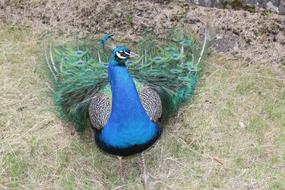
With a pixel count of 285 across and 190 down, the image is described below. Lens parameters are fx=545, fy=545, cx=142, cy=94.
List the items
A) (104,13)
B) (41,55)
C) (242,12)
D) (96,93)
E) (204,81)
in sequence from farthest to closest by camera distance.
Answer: (104,13) < (242,12) < (204,81) < (41,55) < (96,93)

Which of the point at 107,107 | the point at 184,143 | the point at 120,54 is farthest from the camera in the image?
the point at 184,143

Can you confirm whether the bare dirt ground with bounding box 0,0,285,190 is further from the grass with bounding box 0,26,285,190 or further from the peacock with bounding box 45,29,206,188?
the peacock with bounding box 45,29,206,188

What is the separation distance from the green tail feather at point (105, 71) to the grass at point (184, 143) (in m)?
0.26

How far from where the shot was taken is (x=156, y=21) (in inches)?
170

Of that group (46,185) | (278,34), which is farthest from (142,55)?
(278,34)

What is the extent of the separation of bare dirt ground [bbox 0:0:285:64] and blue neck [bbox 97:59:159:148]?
4.66ft

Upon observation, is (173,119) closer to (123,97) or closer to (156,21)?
(123,97)

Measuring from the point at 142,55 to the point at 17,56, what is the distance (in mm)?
1404

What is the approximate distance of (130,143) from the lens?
2713mm

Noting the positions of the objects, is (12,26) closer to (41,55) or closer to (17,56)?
(17,56)

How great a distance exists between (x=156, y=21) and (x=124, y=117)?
1800mm

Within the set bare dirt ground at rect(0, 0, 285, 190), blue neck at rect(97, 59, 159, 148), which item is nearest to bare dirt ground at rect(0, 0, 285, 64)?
bare dirt ground at rect(0, 0, 285, 190)

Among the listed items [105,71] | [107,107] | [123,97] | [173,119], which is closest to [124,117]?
[123,97]

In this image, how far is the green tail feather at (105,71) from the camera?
304cm
